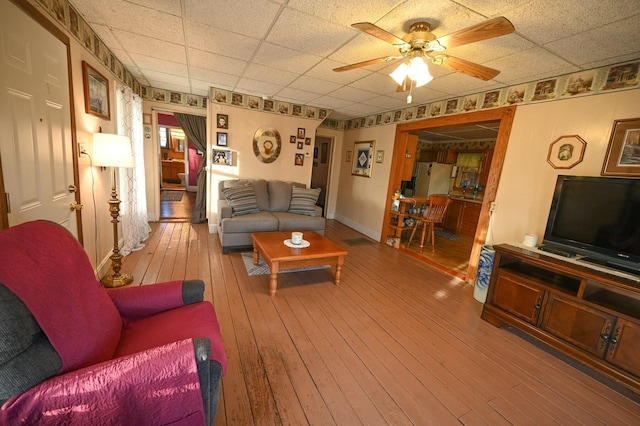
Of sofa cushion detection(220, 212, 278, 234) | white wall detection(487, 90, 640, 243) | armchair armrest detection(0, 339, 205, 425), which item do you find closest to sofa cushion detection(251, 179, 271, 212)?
sofa cushion detection(220, 212, 278, 234)

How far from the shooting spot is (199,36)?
7.32 feet

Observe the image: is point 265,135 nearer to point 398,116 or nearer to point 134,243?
point 398,116

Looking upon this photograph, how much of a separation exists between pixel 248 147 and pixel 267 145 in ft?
1.10

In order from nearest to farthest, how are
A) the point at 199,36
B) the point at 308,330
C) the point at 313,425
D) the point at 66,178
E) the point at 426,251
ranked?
1. the point at 313,425
2. the point at 66,178
3. the point at 308,330
4. the point at 199,36
5. the point at 426,251

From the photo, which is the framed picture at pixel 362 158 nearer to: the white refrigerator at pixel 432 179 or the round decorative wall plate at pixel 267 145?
the round decorative wall plate at pixel 267 145

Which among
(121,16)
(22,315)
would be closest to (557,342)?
(22,315)

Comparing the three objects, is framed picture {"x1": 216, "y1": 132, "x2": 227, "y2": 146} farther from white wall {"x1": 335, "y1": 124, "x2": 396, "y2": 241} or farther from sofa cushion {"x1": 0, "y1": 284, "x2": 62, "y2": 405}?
sofa cushion {"x1": 0, "y1": 284, "x2": 62, "y2": 405}

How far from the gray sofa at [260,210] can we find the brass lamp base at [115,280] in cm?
114

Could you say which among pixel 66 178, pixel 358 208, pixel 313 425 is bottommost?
pixel 313 425

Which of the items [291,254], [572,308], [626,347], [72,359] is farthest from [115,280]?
[626,347]

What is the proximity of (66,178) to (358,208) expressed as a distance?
4.41 m

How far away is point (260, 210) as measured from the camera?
4.07 meters

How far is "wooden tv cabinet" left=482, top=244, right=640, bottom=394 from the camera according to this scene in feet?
5.54

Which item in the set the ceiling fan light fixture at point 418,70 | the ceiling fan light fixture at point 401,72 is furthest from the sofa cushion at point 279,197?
the ceiling fan light fixture at point 418,70
